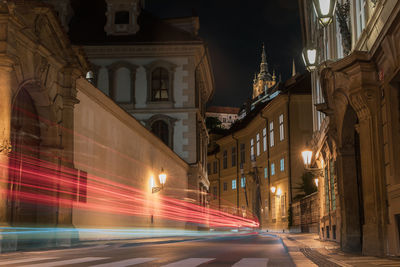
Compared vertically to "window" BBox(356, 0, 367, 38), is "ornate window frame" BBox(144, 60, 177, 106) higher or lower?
higher

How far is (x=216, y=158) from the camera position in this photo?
233ft

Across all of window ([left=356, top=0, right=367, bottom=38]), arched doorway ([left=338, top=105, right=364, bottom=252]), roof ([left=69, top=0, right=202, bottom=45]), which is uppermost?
roof ([left=69, top=0, right=202, bottom=45])

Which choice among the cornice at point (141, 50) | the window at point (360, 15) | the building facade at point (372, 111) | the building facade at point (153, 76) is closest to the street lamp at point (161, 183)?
the building facade at point (153, 76)

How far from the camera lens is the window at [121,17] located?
133 feet

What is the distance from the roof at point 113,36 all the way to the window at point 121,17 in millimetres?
1037

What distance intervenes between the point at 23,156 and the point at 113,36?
2513 cm

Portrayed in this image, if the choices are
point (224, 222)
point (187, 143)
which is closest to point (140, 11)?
point (187, 143)

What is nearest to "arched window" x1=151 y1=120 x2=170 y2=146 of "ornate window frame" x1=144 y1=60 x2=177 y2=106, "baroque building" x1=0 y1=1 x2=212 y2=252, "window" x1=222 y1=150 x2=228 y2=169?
"ornate window frame" x1=144 y1=60 x2=177 y2=106

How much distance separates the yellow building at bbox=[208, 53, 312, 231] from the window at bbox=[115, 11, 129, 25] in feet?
47.6

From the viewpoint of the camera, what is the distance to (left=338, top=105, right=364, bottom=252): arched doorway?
1530 cm

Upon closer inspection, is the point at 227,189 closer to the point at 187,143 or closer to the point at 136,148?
the point at 187,143

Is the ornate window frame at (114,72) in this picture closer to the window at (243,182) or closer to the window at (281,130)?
the window at (281,130)

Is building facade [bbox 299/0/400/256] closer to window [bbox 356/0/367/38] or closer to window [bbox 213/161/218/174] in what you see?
window [bbox 356/0/367/38]

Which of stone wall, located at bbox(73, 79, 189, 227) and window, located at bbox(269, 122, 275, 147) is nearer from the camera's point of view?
stone wall, located at bbox(73, 79, 189, 227)
